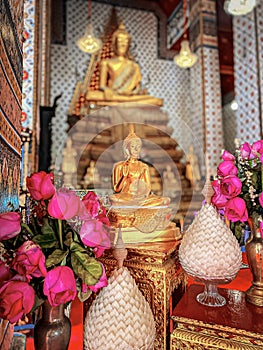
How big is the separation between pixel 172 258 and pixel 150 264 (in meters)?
0.12

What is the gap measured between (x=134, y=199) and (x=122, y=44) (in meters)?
6.10

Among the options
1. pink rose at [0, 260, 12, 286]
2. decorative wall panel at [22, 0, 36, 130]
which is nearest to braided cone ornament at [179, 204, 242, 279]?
pink rose at [0, 260, 12, 286]

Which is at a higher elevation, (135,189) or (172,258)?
(135,189)

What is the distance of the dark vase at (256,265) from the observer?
106 centimetres

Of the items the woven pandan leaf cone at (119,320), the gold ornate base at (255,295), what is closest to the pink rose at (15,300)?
the woven pandan leaf cone at (119,320)

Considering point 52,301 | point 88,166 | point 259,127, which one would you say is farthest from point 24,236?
point 259,127

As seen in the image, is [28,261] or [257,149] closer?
[28,261]

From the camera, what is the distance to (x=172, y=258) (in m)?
1.10

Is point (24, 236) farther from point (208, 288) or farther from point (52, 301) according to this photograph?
point (208, 288)

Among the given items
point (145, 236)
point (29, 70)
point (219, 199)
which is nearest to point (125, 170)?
point (145, 236)

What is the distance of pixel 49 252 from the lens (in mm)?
728

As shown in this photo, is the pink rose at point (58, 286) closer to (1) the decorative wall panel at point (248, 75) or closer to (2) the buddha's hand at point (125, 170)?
(2) the buddha's hand at point (125, 170)

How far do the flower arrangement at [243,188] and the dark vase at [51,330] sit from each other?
0.65 metres

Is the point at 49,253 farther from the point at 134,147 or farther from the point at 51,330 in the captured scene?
the point at 134,147
